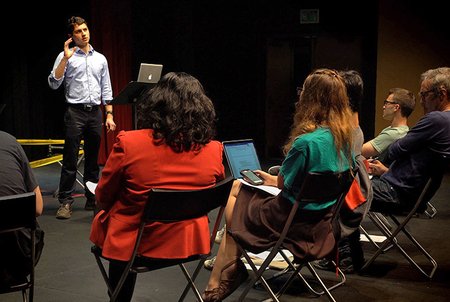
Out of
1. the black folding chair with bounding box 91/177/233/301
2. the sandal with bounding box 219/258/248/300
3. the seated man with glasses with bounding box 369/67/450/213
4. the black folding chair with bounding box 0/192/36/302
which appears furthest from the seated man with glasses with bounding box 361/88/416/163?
the black folding chair with bounding box 0/192/36/302

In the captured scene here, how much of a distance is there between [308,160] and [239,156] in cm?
77

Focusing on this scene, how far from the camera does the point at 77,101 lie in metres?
5.12

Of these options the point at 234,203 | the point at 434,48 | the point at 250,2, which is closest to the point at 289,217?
the point at 234,203

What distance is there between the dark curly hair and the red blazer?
0.04 m

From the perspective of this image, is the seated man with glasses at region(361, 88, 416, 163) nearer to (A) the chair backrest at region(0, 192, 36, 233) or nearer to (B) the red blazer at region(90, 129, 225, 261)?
(B) the red blazer at region(90, 129, 225, 261)

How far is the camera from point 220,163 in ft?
8.64

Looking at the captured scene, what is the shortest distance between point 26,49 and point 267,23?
11.4 feet

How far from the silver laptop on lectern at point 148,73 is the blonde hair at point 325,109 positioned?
7.93 feet

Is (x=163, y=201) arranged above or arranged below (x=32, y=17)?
below

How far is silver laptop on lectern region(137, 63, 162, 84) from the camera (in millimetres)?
4996

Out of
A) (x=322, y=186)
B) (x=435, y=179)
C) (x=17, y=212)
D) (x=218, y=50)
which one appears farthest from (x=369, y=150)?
(x=218, y=50)

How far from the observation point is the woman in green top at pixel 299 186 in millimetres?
2676

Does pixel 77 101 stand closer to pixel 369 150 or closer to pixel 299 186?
pixel 369 150

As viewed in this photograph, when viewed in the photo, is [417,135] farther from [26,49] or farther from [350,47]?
[26,49]
